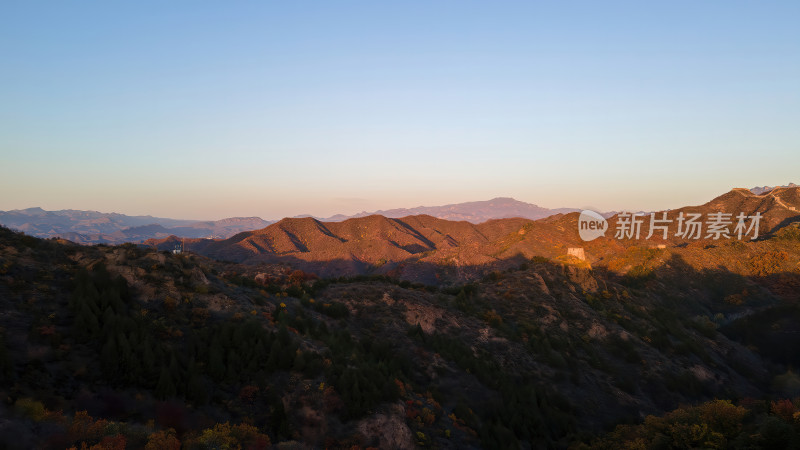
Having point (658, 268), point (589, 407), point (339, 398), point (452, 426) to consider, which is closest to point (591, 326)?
point (589, 407)

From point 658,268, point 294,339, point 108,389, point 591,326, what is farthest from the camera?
point 658,268

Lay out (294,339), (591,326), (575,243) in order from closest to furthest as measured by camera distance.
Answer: (294,339), (591,326), (575,243)

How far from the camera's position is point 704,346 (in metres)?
50.2

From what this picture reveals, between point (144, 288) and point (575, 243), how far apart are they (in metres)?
138

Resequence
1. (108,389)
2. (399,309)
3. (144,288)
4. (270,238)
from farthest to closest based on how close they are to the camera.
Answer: (270,238) < (399,309) < (144,288) < (108,389)

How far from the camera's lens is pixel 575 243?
134m

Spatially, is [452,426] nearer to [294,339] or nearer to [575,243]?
[294,339]

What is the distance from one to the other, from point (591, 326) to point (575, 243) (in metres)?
98.4

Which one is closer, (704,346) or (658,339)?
(658,339)

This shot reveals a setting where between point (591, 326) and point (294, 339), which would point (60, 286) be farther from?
point (591, 326)

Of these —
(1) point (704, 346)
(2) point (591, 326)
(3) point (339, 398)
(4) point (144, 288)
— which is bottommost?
(1) point (704, 346)

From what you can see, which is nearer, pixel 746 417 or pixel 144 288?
pixel 746 417

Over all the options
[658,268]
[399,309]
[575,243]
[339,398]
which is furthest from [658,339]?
[575,243]

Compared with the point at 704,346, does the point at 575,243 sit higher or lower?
higher
